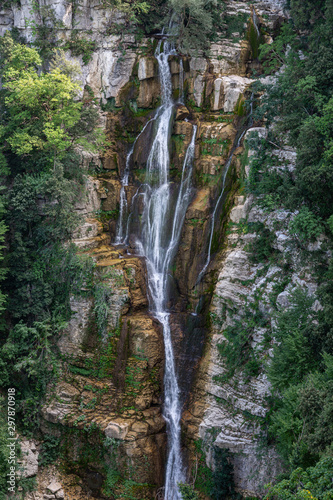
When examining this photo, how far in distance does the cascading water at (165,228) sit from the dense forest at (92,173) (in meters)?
1.60

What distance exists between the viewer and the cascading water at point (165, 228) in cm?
1927

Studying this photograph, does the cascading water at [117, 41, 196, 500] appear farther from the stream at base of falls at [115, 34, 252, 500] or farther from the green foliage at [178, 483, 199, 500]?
the green foliage at [178, 483, 199, 500]

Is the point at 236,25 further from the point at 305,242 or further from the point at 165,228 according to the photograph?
the point at 305,242

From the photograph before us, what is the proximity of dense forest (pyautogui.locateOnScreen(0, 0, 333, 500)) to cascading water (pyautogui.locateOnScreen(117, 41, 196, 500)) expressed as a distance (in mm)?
1596

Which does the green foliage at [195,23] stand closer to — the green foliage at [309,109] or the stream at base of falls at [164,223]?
the stream at base of falls at [164,223]

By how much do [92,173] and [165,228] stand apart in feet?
18.4

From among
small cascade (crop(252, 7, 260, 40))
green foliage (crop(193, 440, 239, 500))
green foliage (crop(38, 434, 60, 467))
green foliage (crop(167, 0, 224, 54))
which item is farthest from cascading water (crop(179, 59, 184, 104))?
green foliage (crop(38, 434, 60, 467))

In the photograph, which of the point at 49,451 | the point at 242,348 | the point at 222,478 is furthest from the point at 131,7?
the point at 222,478

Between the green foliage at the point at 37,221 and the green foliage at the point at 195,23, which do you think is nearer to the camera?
the green foliage at the point at 37,221

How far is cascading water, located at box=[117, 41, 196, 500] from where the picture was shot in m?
19.3

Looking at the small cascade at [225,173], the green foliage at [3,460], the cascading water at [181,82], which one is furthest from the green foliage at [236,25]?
the green foliage at [3,460]

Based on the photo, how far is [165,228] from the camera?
2247 centimetres

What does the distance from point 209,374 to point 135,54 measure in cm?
1854

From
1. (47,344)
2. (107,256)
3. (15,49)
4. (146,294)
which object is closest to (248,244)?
(146,294)
